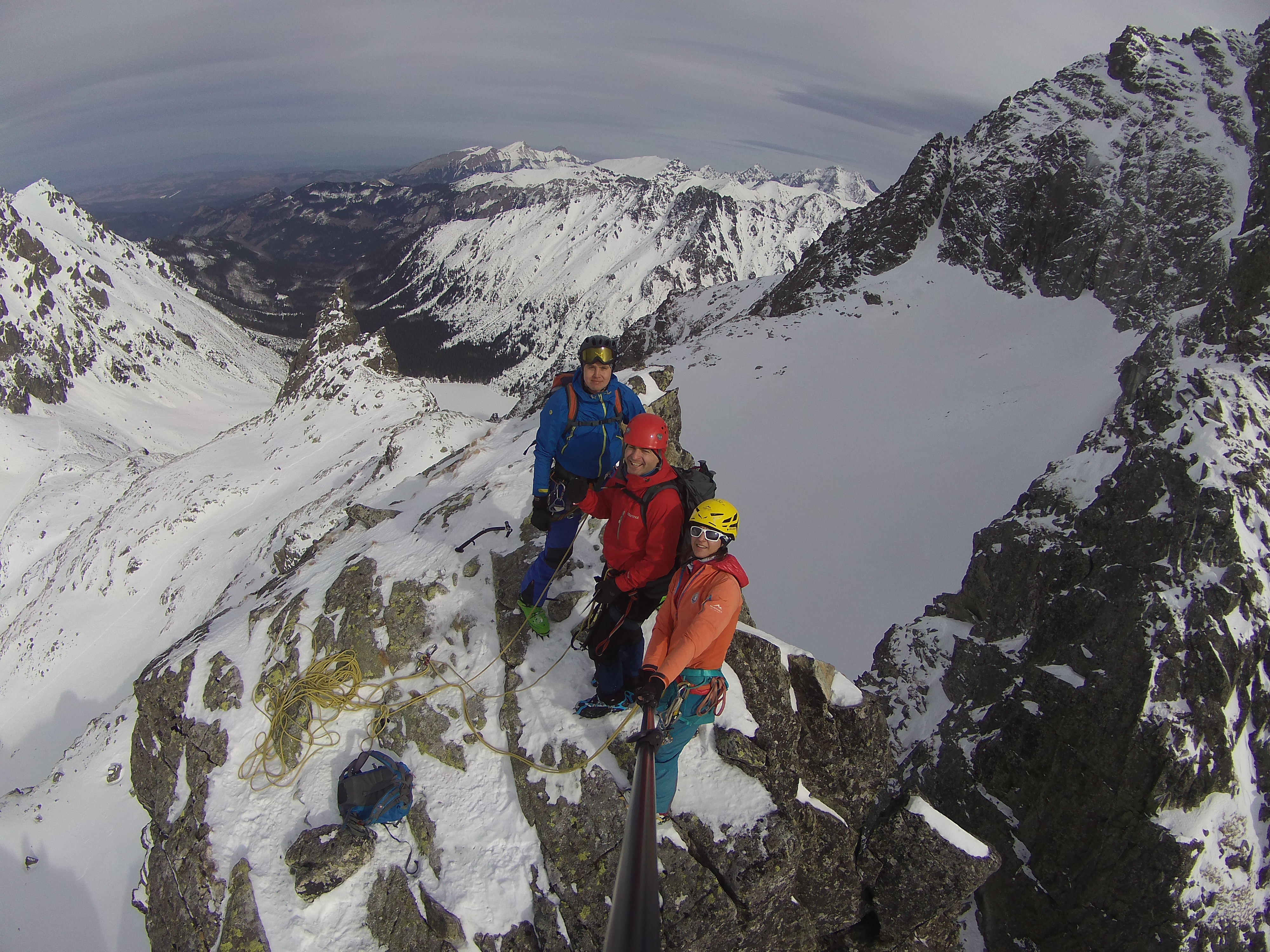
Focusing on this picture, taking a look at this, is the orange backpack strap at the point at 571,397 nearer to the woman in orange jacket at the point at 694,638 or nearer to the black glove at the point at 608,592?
the black glove at the point at 608,592

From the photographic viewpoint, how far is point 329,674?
860 cm

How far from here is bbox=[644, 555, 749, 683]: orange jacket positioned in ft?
19.7

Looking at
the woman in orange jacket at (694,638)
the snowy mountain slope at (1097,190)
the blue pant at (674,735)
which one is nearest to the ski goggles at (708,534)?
the woman in orange jacket at (694,638)

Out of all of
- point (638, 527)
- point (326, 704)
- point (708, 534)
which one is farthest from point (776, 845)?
point (326, 704)

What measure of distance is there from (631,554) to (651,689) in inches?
67.1

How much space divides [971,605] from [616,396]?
18.9 meters

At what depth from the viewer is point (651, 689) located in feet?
19.0

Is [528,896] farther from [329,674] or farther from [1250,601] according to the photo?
[1250,601]

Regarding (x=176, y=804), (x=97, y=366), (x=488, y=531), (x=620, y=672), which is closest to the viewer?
(x=620, y=672)

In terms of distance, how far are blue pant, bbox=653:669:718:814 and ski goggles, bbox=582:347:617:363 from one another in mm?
4073

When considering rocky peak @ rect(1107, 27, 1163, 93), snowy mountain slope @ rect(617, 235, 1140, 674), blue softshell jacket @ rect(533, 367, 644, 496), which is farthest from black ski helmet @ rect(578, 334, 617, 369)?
rocky peak @ rect(1107, 27, 1163, 93)

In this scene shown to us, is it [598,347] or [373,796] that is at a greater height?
[598,347]

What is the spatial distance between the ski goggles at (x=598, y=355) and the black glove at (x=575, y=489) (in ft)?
5.23

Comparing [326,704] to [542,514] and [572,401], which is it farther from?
[572,401]
